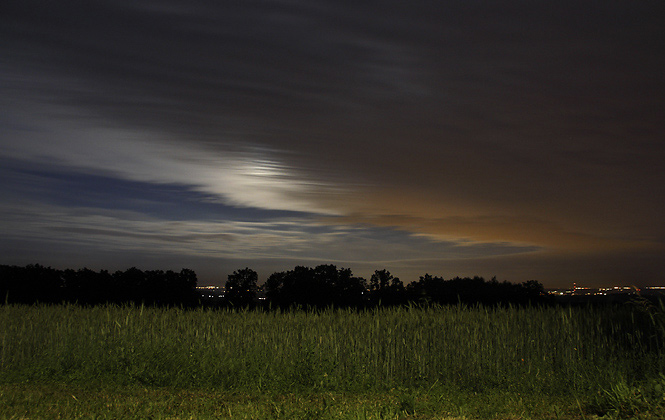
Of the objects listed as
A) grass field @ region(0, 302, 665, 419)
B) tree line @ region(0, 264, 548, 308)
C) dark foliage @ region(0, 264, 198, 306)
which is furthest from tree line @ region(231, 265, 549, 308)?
grass field @ region(0, 302, 665, 419)

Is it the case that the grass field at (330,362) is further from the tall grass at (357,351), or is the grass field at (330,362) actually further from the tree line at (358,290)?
the tree line at (358,290)

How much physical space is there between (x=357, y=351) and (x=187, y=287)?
20.5 metres

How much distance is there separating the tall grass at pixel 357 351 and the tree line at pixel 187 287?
13466 millimetres

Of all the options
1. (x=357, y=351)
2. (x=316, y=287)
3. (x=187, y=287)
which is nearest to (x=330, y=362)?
(x=357, y=351)

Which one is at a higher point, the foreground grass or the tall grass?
the tall grass

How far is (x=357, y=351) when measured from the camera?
422 inches

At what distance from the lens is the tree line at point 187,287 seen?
26.4 meters

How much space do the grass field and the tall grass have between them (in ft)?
0.10

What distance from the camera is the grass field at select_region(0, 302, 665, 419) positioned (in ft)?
26.1

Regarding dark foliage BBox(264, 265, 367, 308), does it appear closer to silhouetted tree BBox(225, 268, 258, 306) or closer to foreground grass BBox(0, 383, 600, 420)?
silhouetted tree BBox(225, 268, 258, 306)

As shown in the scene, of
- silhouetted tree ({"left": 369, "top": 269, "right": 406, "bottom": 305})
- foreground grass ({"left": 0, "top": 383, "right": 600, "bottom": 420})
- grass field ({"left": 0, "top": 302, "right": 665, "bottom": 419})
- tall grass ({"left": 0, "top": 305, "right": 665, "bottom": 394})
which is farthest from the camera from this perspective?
silhouetted tree ({"left": 369, "top": 269, "right": 406, "bottom": 305})

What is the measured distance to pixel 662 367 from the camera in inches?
371

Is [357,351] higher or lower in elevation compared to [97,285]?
lower

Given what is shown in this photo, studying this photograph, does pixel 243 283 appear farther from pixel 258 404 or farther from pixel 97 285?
pixel 258 404
